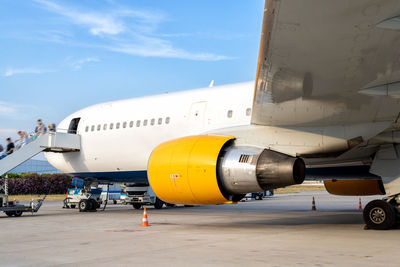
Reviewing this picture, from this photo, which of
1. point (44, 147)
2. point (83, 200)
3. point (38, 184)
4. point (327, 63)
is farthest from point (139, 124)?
point (38, 184)

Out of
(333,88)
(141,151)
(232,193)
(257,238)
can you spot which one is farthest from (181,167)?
(141,151)

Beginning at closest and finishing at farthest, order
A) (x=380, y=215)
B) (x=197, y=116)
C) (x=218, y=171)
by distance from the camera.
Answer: (x=218, y=171), (x=380, y=215), (x=197, y=116)

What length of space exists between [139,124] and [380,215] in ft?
27.9

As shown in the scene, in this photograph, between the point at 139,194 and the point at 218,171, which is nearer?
the point at 218,171

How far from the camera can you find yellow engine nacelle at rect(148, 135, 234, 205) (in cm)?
935

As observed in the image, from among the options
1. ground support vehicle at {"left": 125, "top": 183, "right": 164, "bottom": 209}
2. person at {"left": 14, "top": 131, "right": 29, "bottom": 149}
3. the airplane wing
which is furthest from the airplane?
person at {"left": 14, "top": 131, "right": 29, "bottom": 149}

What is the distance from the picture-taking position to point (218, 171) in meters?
9.37

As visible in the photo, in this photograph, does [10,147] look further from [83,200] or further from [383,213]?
[383,213]

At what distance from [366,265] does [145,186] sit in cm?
1562

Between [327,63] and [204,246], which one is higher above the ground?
[327,63]

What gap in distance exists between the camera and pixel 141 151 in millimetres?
15258

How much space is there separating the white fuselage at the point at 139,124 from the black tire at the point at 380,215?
13.0ft

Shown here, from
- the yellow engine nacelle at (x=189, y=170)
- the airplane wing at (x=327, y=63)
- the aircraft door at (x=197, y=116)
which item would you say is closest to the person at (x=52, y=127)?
the aircraft door at (x=197, y=116)

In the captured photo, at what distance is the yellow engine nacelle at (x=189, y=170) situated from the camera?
9.35 meters
